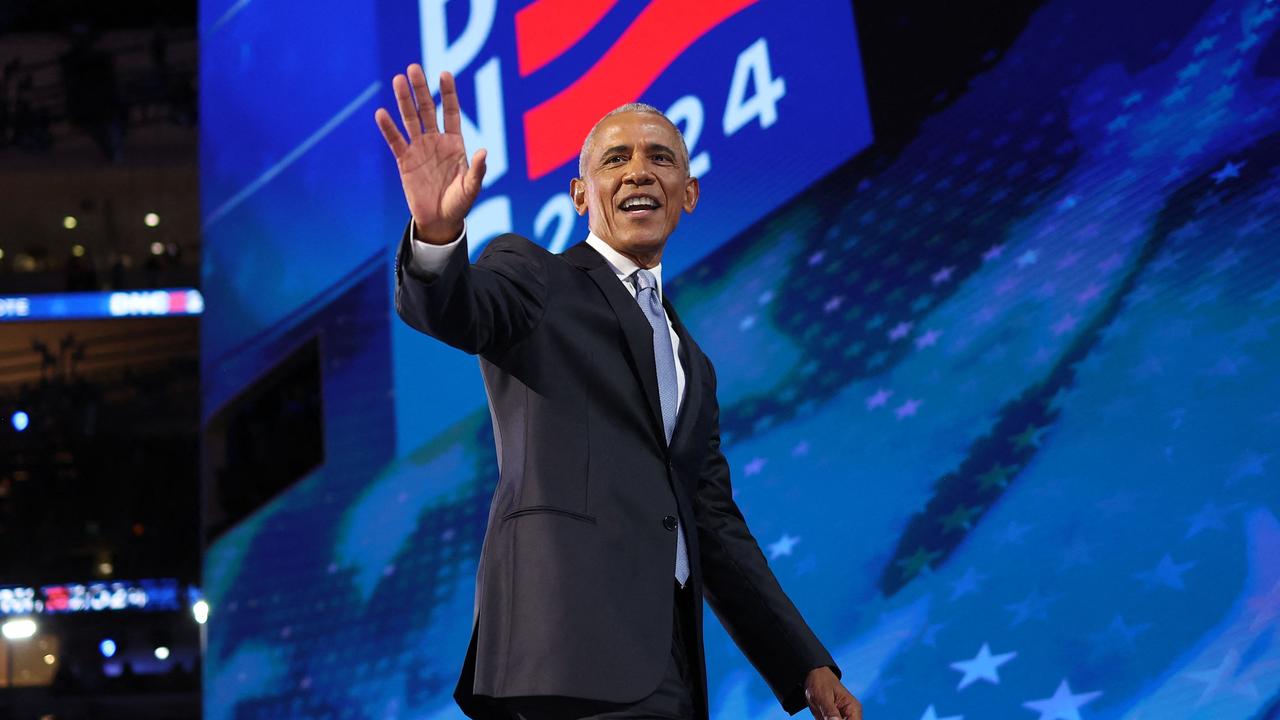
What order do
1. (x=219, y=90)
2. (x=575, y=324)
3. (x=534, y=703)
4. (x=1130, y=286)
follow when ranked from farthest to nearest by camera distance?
1. (x=219, y=90)
2. (x=1130, y=286)
3. (x=575, y=324)
4. (x=534, y=703)

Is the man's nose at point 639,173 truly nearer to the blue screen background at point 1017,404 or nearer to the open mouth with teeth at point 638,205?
the open mouth with teeth at point 638,205

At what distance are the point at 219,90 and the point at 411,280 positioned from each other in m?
3.91

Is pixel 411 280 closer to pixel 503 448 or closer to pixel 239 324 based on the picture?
pixel 503 448

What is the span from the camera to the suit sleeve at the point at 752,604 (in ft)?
5.82

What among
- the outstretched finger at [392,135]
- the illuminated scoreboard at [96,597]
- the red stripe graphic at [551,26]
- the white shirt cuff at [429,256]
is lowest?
the illuminated scoreboard at [96,597]

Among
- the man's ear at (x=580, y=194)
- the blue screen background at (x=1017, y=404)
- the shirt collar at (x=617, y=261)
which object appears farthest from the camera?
the blue screen background at (x=1017, y=404)

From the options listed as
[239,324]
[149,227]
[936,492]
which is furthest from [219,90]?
[149,227]

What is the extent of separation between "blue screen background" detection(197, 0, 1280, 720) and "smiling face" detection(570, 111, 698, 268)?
1898 mm

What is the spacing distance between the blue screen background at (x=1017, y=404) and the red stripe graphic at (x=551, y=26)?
47 cm

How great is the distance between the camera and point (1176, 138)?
3436mm

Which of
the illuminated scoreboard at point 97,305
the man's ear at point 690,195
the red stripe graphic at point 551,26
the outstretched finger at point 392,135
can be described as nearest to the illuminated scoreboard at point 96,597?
the illuminated scoreboard at point 97,305

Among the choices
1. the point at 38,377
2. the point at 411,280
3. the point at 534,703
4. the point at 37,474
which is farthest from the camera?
the point at 37,474

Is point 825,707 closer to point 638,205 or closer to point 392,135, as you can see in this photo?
point 638,205

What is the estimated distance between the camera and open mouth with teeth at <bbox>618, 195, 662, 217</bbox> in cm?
178
